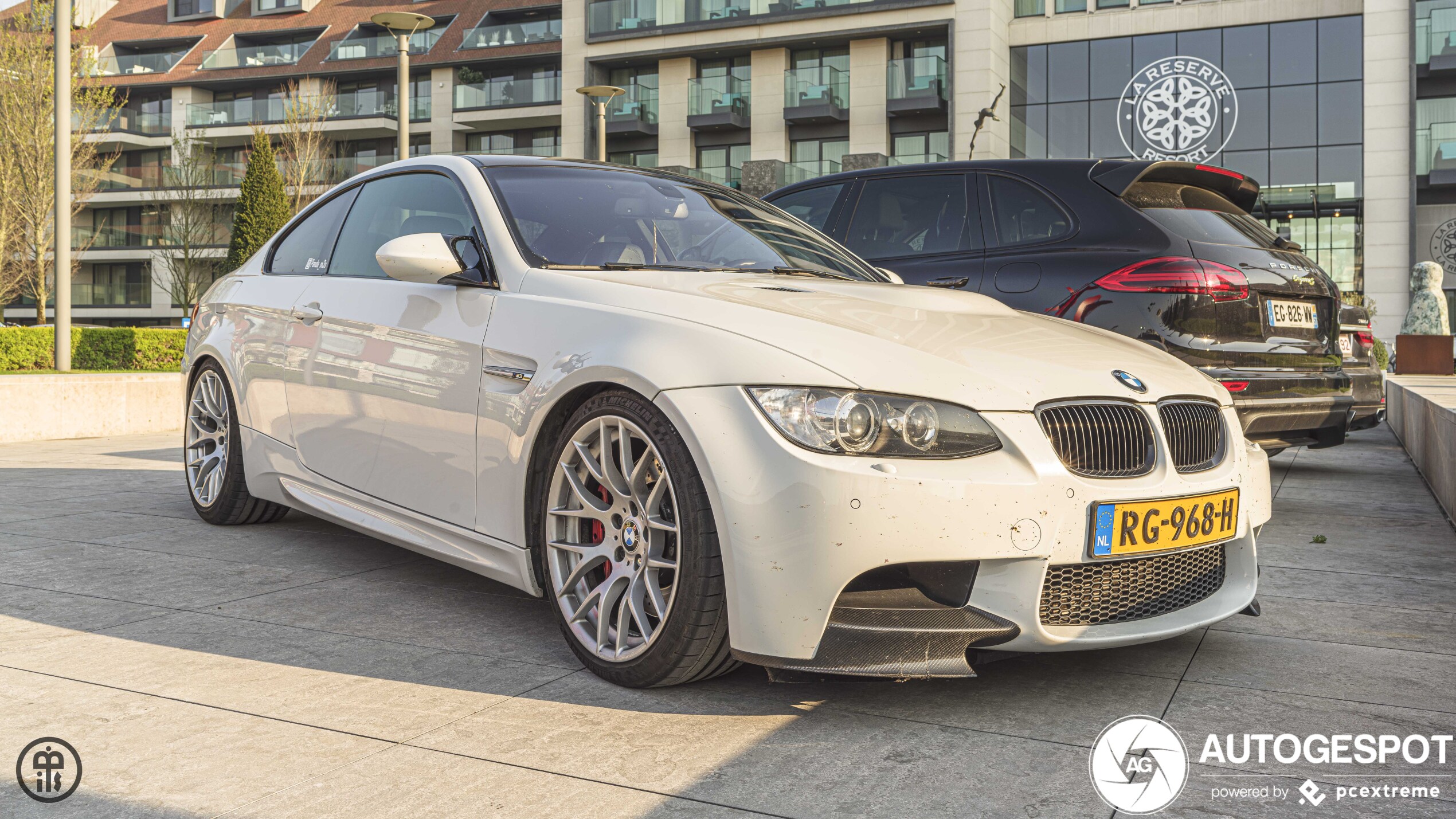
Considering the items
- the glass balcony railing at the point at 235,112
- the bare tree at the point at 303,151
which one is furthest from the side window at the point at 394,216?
the glass balcony railing at the point at 235,112

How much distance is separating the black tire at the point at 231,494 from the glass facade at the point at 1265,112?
1283 inches

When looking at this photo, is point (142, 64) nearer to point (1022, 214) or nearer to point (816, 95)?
point (816, 95)

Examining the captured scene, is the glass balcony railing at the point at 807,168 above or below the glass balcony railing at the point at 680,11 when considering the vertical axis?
below

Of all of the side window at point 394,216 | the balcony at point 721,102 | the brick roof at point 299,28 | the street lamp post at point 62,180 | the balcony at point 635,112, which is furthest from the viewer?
the brick roof at point 299,28

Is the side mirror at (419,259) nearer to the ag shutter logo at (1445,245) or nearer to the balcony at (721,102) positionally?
the balcony at (721,102)

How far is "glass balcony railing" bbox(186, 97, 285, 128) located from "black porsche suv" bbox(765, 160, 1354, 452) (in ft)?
164

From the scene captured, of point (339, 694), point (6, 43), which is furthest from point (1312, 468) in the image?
point (6, 43)

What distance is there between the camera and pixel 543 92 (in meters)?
47.0

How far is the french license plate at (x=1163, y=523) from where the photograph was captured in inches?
111

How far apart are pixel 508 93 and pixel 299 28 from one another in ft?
43.9

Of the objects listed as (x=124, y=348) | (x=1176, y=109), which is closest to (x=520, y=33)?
(x=1176, y=109)

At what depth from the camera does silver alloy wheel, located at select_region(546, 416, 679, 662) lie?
2992mm

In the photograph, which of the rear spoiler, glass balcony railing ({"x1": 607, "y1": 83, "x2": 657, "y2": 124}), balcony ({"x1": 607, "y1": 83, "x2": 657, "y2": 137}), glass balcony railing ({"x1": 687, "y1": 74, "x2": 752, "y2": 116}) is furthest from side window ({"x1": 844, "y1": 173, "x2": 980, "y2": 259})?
glass balcony railing ({"x1": 607, "y1": 83, "x2": 657, "y2": 124})

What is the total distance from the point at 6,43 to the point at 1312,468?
26958mm
